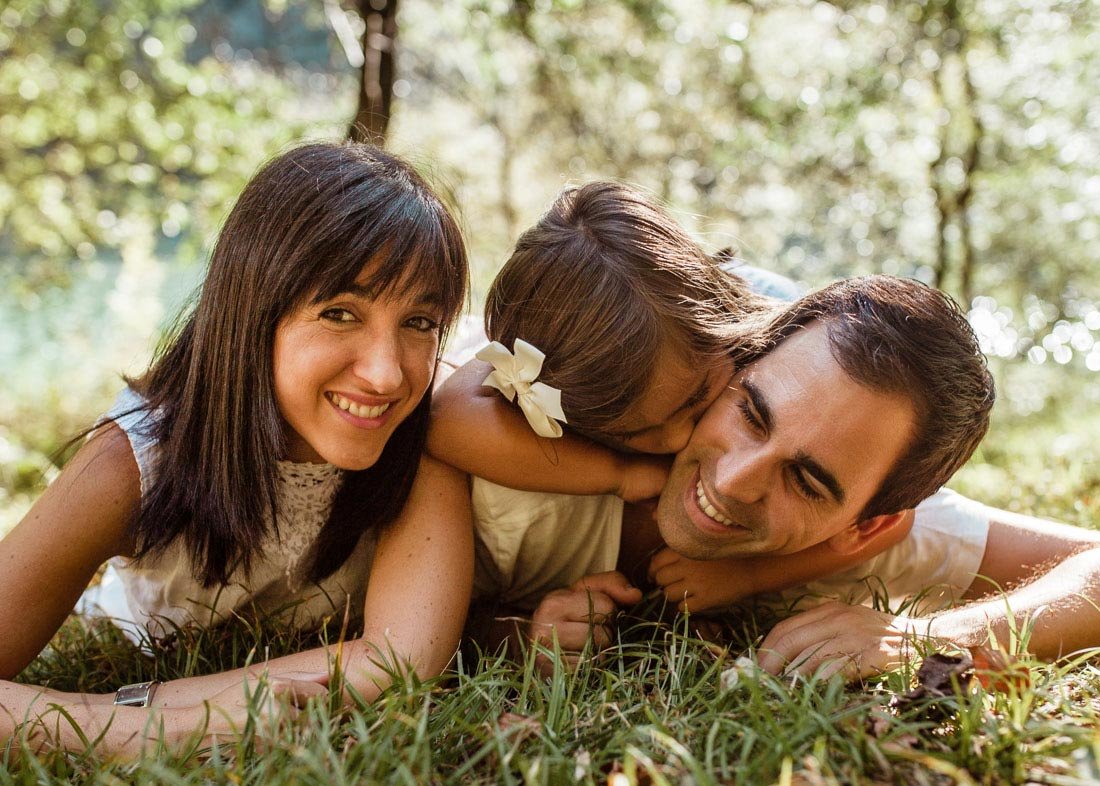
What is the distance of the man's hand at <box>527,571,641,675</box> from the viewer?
→ 263 centimetres

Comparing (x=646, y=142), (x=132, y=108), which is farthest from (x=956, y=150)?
(x=132, y=108)

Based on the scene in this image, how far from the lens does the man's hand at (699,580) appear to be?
9.52ft

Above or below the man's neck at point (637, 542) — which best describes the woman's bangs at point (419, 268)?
above

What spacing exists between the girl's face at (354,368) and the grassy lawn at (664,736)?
29.6 inches

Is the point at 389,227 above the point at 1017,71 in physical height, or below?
below

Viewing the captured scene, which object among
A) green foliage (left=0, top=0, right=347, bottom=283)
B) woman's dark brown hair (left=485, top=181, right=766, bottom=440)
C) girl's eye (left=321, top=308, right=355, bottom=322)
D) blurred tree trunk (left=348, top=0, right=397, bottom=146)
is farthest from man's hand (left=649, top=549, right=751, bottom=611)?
green foliage (left=0, top=0, right=347, bottom=283)

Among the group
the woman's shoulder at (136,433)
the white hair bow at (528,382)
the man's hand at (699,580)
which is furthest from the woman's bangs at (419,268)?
the man's hand at (699,580)

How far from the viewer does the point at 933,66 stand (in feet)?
37.8

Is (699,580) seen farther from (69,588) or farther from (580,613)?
(69,588)

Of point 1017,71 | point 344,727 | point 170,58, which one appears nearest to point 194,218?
point 170,58

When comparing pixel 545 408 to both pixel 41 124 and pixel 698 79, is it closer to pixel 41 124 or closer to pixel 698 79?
pixel 41 124

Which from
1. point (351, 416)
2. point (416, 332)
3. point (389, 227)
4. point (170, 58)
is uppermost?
point (170, 58)

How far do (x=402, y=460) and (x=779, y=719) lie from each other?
4.61ft

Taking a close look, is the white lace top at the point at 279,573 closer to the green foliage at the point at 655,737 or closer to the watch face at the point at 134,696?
the watch face at the point at 134,696
